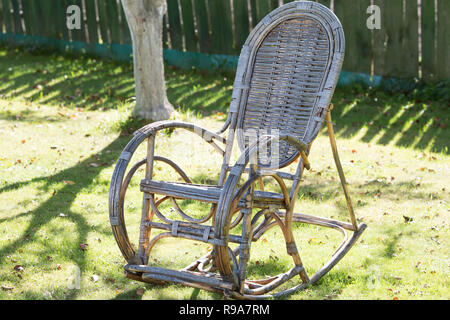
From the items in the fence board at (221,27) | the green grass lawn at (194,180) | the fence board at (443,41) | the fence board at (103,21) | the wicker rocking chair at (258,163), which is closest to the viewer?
the wicker rocking chair at (258,163)

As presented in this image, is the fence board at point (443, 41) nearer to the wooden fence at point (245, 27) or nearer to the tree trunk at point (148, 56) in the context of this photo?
the wooden fence at point (245, 27)

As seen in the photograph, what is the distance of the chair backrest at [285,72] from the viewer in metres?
3.41

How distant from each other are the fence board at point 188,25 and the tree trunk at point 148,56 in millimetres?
2031

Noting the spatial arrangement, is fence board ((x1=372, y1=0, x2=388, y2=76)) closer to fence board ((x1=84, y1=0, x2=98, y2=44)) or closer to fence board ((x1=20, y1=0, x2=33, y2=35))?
fence board ((x1=84, y1=0, x2=98, y2=44))

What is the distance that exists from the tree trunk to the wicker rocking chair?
2052 millimetres

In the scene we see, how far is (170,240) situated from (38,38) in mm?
5624

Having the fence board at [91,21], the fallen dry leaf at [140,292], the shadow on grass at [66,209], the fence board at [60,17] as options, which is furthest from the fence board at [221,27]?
the fallen dry leaf at [140,292]

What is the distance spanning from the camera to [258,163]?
11.1 ft

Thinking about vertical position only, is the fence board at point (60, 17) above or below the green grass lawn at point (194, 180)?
above

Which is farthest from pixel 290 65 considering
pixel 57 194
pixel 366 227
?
pixel 57 194

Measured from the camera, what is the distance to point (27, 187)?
177 inches

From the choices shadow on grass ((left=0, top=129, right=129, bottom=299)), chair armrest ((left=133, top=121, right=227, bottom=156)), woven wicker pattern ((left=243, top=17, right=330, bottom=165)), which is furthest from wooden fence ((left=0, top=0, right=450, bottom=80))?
chair armrest ((left=133, top=121, right=227, bottom=156))

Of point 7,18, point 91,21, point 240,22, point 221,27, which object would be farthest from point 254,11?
point 7,18
